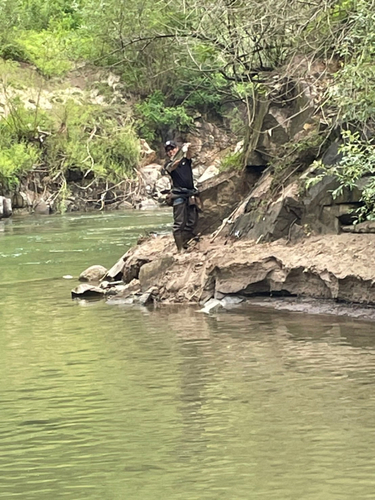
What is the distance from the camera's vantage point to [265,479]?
5.12 metres

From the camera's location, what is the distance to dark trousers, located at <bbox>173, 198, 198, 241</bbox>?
1373 cm

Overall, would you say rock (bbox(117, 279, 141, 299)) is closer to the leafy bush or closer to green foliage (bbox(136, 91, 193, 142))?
the leafy bush

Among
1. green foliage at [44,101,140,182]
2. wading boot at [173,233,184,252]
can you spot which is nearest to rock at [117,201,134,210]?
green foliage at [44,101,140,182]

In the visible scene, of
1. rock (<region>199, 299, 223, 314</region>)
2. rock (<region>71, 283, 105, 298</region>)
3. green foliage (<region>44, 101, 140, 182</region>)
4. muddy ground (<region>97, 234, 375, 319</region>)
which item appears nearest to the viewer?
muddy ground (<region>97, 234, 375, 319</region>)

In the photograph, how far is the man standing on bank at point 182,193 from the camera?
45.1 feet

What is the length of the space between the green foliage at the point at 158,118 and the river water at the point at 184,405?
3819 cm

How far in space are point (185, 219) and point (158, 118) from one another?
119 feet

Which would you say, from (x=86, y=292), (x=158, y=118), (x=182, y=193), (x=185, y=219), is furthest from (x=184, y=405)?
(x=158, y=118)

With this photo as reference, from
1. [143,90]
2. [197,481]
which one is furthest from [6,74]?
[197,481]

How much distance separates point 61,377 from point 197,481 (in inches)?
121

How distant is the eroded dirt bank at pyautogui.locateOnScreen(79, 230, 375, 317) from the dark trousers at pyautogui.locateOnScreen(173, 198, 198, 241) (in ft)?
0.94

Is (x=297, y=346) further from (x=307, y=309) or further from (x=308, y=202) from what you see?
(x=308, y=202)

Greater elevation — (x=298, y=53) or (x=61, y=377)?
(x=298, y=53)

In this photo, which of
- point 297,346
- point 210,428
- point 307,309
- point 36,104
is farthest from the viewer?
point 36,104
